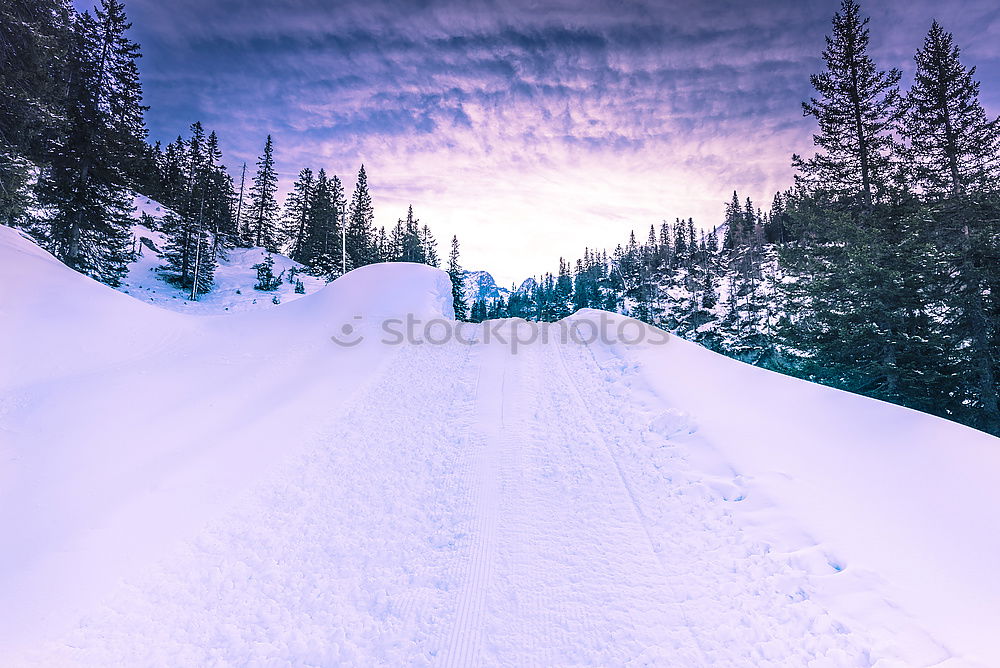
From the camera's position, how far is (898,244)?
422 inches

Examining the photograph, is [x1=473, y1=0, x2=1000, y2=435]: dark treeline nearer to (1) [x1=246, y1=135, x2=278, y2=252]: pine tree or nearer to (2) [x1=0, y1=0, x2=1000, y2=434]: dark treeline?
(2) [x1=0, y1=0, x2=1000, y2=434]: dark treeline

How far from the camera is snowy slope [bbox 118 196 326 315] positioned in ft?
75.2

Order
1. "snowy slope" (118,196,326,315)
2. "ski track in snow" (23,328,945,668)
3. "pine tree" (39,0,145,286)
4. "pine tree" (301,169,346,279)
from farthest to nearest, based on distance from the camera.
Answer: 1. "pine tree" (301,169,346,279)
2. "snowy slope" (118,196,326,315)
3. "pine tree" (39,0,145,286)
4. "ski track in snow" (23,328,945,668)

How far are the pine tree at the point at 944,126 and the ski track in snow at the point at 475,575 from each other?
14607 mm

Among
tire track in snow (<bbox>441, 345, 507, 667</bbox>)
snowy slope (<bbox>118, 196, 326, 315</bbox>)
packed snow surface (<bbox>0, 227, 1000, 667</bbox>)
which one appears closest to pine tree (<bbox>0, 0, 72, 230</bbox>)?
packed snow surface (<bbox>0, 227, 1000, 667</bbox>)

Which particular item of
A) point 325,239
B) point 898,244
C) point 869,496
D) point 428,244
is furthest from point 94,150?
point 428,244

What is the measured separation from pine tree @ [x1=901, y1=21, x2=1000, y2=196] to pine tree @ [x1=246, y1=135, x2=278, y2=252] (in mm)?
53848

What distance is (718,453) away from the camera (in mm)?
5961

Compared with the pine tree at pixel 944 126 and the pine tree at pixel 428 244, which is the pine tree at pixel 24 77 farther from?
the pine tree at pixel 428 244

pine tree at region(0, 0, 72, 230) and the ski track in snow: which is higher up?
pine tree at region(0, 0, 72, 230)

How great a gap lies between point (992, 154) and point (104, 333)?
26.2m

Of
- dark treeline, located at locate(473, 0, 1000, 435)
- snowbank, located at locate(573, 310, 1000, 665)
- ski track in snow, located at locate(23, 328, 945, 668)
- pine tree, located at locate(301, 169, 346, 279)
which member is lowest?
ski track in snow, located at locate(23, 328, 945, 668)

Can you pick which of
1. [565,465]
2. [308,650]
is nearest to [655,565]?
[565,465]

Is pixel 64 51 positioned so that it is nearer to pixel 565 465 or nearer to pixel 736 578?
pixel 565 465
